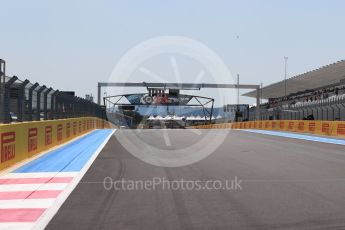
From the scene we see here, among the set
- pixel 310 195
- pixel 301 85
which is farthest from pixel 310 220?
pixel 301 85

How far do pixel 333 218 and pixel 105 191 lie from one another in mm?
3954

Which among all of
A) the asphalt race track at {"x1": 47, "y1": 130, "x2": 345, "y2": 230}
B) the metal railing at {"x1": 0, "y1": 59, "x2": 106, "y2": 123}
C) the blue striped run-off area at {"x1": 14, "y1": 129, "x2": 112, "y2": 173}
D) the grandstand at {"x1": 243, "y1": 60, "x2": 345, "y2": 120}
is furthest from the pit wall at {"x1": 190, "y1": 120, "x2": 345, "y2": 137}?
the asphalt race track at {"x1": 47, "y1": 130, "x2": 345, "y2": 230}

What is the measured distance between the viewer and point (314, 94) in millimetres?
70938

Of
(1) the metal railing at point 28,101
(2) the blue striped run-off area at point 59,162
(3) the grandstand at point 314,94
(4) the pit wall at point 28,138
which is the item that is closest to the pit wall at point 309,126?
(3) the grandstand at point 314,94

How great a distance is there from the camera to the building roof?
5022cm

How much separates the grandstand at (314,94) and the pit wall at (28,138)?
27.7 metres

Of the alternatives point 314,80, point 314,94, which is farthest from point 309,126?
point 314,94

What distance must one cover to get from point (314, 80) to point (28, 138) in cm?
5028

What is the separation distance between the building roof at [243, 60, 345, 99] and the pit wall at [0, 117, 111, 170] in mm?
31171

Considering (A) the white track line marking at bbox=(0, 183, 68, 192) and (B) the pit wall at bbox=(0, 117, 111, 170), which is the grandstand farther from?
(A) the white track line marking at bbox=(0, 183, 68, 192)

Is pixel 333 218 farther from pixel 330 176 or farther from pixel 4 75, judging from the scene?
pixel 4 75

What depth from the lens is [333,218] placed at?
6.66 meters

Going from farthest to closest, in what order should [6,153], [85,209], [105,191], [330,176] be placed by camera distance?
[6,153] → [330,176] → [105,191] → [85,209]

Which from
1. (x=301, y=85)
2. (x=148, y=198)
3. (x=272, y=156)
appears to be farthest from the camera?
(x=301, y=85)
